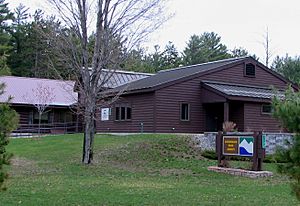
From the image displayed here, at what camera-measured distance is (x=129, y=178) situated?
1608 centimetres

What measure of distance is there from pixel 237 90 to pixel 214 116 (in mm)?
2343

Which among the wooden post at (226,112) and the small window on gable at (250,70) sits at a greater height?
the small window on gable at (250,70)

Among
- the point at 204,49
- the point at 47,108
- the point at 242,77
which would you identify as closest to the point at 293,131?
the point at 242,77

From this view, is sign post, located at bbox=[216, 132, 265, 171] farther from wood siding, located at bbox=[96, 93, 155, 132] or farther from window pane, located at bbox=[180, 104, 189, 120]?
window pane, located at bbox=[180, 104, 189, 120]

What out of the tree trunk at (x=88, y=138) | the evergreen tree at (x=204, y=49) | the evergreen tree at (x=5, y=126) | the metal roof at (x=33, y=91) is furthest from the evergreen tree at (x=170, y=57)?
the evergreen tree at (x=5, y=126)

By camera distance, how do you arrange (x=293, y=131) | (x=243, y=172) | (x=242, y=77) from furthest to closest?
(x=242, y=77), (x=243, y=172), (x=293, y=131)

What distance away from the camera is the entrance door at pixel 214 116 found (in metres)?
31.3

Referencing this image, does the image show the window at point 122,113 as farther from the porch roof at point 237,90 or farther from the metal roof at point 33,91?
the metal roof at point 33,91

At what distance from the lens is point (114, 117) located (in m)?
32.7

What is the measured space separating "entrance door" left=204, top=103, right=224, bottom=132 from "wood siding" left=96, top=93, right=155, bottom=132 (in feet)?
13.3

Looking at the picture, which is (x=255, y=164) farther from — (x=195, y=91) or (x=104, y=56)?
(x=195, y=91)

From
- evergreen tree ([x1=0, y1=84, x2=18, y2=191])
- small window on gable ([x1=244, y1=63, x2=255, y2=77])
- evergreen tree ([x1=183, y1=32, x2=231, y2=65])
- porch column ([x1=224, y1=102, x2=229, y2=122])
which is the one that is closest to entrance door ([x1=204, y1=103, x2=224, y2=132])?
porch column ([x1=224, y1=102, x2=229, y2=122])

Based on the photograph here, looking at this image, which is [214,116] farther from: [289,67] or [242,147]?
[289,67]

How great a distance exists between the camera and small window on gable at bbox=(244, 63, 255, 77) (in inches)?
1300
